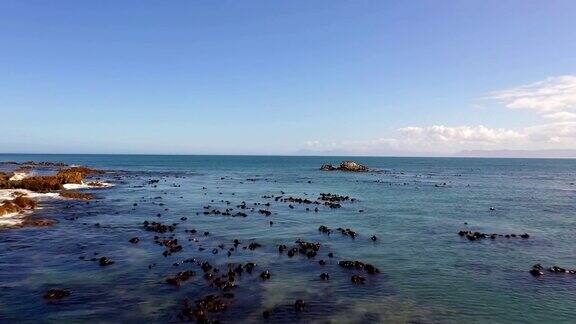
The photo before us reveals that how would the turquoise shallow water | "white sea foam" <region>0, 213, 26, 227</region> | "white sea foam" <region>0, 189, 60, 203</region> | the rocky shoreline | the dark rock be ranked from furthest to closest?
"white sea foam" <region>0, 189, 60, 203</region>, the rocky shoreline, "white sea foam" <region>0, 213, 26, 227</region>, the dark rock, the turquoise shallow water

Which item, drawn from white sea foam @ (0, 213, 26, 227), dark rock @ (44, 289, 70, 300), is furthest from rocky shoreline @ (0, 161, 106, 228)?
dark rock @ (44, 289, 70, 300)

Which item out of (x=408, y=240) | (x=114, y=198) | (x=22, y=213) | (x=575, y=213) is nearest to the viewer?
(x=408, y=240)

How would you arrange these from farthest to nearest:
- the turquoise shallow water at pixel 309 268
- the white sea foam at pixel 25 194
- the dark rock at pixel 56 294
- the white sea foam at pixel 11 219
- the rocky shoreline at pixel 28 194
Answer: the white sea foam at pixel 25 194 → the rocky shoreline at pixel 28 194 → the white sea foam at pixel 11 219 → the dark rock at pixel 56 294 → the turquoise shallow water at pixel 309 268

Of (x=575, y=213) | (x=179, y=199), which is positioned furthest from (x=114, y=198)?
(x=575, y=213)

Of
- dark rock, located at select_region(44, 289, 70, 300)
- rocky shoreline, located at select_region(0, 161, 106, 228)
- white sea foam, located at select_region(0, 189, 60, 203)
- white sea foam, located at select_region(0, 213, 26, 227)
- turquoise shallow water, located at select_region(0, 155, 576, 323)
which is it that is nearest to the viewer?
turquoise shallow water, located at select_region(0, 155, 576, 323)

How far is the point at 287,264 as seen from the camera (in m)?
28.3

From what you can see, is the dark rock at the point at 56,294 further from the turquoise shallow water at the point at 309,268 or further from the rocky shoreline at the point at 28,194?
the rocky shoreline at the point at 28,194

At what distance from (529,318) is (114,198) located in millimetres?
57745

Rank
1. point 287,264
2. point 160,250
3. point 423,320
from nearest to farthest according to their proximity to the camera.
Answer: point 423,320, point 287,264, point 160,250

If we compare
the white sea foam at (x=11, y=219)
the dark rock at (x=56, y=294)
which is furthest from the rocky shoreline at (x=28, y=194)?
the dark rock at (x=56, y=294)

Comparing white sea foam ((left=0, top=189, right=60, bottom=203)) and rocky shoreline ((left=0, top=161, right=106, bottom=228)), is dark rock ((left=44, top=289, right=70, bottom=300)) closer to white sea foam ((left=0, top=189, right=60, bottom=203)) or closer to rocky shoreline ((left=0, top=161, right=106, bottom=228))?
rocky shoreline ((left=0, top=161, right=106, bottom=228))

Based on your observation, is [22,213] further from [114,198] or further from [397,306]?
[397,306]

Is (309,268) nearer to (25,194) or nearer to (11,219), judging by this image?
(11,219)

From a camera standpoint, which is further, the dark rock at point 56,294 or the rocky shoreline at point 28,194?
the rocky shoreline at point 28,194
